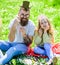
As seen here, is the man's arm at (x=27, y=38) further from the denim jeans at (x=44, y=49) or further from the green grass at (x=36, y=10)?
the green grass at (x=36, y=10)

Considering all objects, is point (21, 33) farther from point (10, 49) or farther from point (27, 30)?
point (10, 49)

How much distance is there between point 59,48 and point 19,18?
2.72ft

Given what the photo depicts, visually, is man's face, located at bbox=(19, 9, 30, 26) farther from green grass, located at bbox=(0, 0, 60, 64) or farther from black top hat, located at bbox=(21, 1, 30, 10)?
green grass, located at bbox=(0, 0, 60, 64)

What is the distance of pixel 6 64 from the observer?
5445 millimetres


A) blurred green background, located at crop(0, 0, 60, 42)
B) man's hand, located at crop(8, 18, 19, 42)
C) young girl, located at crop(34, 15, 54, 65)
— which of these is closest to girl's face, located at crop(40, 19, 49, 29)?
young girl, located at crop(34, 15, 54, 65)

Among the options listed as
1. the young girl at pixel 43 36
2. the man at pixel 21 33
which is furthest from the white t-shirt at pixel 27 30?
the young girl at pixel 43 36

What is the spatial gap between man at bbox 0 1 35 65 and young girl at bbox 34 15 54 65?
146 mm

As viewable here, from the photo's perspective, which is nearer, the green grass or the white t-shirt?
the white t-shirt

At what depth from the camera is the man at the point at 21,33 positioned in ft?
18.1

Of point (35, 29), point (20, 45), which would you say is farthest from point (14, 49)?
point (35, 29)

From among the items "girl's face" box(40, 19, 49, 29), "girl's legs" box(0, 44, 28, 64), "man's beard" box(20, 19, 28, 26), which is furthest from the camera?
"girl's face" box(40, 19, 49, 29)

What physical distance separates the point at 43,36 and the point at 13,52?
0.58 m

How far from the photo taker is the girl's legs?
5440 millimetres

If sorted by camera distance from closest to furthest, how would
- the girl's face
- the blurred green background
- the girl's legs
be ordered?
the girl's legs → the girl's face → the blurred green background
